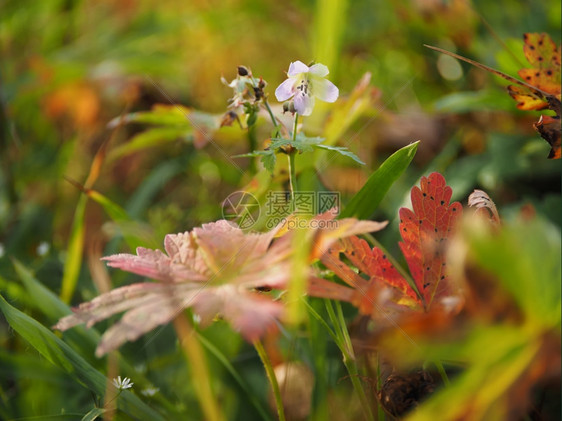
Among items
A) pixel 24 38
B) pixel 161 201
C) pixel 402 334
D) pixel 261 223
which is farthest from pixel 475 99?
pixel 24 38

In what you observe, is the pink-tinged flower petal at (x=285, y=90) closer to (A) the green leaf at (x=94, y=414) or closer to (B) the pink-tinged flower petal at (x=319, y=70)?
(B) the pink-tinged flower petal at (x=319, y=70)

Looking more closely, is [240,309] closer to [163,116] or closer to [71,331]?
[71,331]

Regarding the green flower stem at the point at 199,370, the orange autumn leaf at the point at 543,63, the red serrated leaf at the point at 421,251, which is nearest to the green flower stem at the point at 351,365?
the red serrated leaf at the point at 421,251

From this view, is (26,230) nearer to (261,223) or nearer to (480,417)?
(261,223)

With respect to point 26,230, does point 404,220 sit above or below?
above

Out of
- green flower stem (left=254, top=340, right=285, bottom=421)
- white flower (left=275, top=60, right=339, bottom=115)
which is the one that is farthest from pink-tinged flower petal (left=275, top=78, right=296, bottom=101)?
green flower stem (left=254, top=340, right=285, bottom=421)

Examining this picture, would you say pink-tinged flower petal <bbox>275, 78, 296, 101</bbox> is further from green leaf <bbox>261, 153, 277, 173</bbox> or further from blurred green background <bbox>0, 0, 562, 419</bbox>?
blurred green background <bbox>0, 0, 562, 419</bbox>
